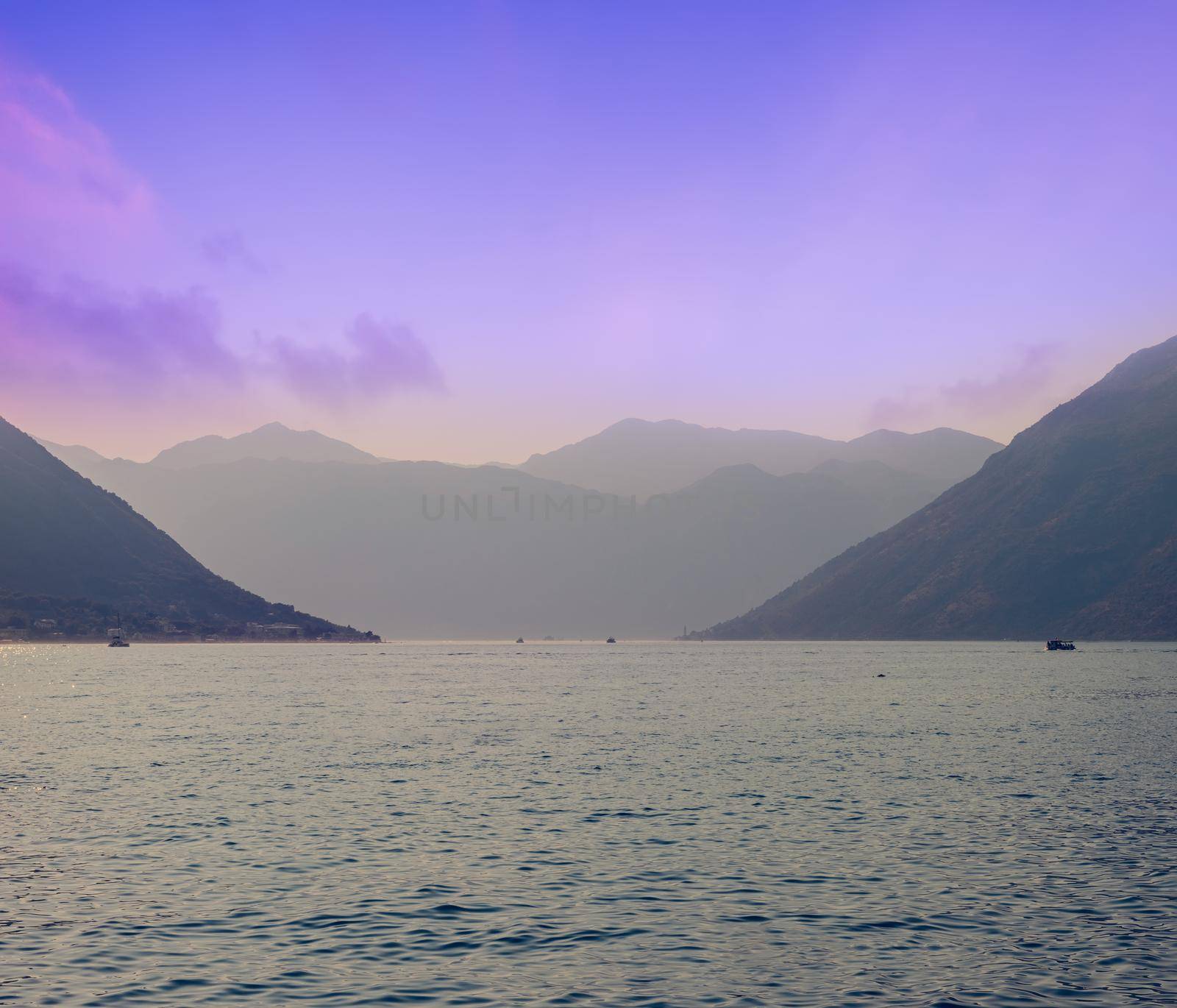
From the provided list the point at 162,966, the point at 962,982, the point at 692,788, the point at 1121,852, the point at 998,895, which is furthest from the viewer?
the point at 692,788

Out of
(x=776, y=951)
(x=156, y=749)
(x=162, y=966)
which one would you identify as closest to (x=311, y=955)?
(x=162, y=966)

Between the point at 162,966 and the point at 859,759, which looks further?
the point at 859,759

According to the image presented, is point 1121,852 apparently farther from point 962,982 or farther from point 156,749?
point 156,749

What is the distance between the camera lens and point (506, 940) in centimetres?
2870

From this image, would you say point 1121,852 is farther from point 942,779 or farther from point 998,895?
point 942,779

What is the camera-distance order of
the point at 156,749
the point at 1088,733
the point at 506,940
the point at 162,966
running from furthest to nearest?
the point at 1088,733 → the point at 156,749 → the point at 506,940 → the point at 162,966

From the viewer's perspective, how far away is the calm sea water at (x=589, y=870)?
25391mm

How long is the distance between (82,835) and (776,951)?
102 feet

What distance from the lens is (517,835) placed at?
44469 millimetres

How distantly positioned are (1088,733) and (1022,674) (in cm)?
11543

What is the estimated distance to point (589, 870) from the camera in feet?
124

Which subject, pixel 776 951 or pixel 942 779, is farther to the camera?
pixel 942 779

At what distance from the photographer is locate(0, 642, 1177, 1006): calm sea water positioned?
2539 cm

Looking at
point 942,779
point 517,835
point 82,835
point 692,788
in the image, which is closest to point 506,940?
point 517,835
